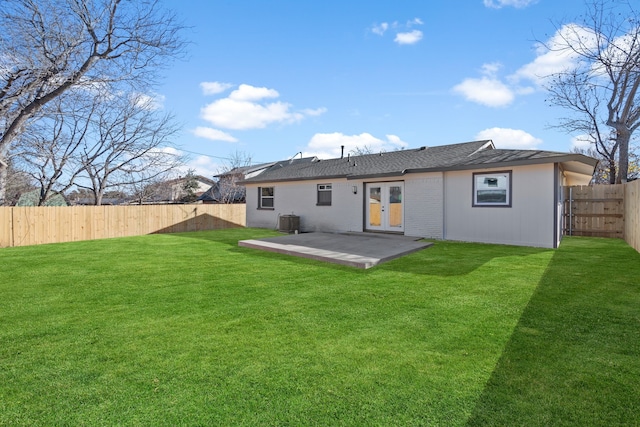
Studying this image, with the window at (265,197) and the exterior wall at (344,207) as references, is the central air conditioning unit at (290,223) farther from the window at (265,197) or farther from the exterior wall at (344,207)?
the window at (265,197)

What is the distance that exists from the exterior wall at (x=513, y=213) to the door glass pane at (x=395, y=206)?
1.61 metres

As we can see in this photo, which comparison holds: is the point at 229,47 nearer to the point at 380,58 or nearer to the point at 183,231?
the point at 380,58

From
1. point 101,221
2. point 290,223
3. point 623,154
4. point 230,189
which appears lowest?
point 290,223

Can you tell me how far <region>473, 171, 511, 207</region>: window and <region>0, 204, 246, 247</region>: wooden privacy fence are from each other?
1216 centimetres

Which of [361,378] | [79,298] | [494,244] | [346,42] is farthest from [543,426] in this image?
[346,42]

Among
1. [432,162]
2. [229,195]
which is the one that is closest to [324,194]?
[432,162]

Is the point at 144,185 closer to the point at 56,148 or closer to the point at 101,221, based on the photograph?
the point at 56,148

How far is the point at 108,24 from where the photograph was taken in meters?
10.5

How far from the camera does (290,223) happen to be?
14273 mm

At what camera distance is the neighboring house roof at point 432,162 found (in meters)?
9.49

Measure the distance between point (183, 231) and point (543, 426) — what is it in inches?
633

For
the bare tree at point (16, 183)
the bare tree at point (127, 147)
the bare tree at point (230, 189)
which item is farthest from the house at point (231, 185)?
the bare tree at point (16, 183)

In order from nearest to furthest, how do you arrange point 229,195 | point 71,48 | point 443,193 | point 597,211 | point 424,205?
1. point 71,48
2. point 443,193
3. point 424,205
4. point 597,211
5. point 229,195

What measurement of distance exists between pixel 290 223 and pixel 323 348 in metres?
11.2
